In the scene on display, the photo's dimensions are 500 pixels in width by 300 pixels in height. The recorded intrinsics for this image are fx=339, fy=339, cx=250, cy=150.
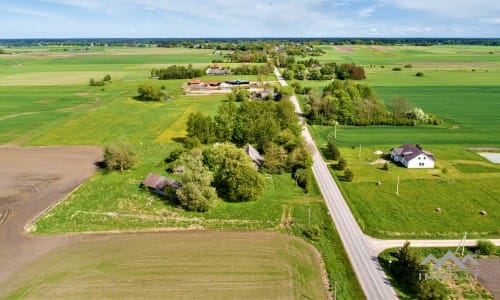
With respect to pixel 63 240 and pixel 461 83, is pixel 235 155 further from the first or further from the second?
pixel 461 83

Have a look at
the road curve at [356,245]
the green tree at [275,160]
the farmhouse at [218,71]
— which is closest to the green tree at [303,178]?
the road curve at [356,245]

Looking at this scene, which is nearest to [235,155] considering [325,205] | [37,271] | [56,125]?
[325,205]

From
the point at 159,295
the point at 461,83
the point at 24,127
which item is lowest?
the point at 159,295

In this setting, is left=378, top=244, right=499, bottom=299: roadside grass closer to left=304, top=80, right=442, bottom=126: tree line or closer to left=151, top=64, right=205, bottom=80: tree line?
left=304, top=80, right=442, bottom=126: tree line

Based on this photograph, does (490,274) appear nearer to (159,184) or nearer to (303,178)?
(303,178)

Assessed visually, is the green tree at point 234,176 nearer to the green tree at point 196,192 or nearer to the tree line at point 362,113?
the green tree at point 196,192
